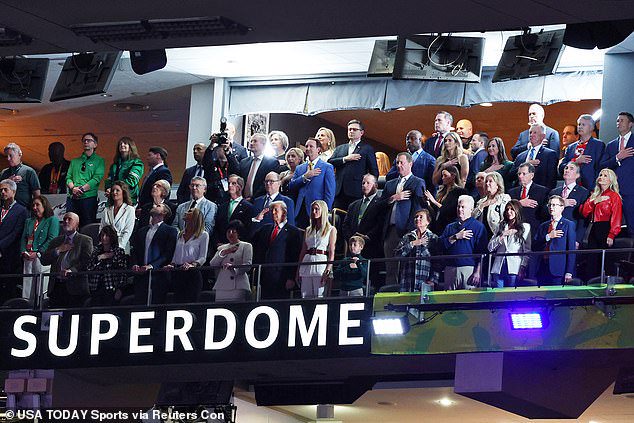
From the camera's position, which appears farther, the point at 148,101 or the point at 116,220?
the point at 148,101

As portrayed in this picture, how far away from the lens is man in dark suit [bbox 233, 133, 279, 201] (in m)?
14.1

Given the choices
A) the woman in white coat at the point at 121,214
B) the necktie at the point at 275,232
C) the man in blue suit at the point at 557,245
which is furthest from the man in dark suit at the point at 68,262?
the man in blue suit at the point at 557,245

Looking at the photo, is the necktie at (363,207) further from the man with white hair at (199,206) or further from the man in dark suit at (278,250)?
the man with white hair at (199,206)

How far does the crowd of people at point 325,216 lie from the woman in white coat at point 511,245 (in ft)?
0.04

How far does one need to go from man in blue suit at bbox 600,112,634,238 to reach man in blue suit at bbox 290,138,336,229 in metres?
2.57

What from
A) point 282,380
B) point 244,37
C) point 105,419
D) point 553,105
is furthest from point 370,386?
point 244,37

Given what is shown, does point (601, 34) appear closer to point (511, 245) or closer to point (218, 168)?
point (511, 245)

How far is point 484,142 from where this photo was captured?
13367mm

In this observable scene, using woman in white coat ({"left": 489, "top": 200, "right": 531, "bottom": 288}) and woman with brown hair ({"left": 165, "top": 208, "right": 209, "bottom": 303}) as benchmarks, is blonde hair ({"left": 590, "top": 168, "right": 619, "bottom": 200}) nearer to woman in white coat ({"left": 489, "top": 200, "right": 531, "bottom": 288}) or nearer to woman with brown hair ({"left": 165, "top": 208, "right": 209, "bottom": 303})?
woman in white coat ({"left": 489, "top": 200, "right": 531, "bottom": 288})

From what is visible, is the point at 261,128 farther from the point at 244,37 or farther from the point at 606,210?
the point at 244,37

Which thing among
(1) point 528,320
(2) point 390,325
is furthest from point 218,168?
(1) point 528,320

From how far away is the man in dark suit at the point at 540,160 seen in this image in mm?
12812

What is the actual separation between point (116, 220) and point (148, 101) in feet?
20.2

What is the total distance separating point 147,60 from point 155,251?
5117mm
